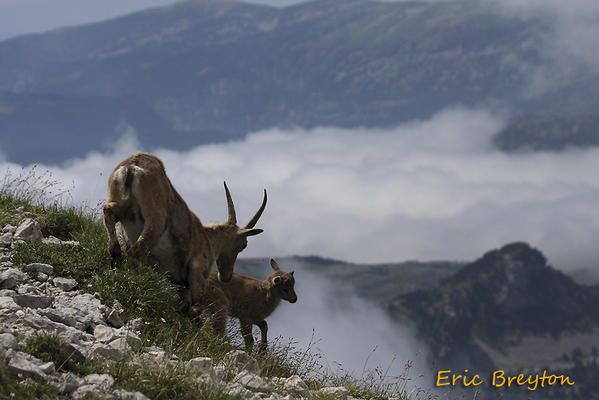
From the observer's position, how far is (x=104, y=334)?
37.7 feet

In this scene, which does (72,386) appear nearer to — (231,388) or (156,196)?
(231,388)

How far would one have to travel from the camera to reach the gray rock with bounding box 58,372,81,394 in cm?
926

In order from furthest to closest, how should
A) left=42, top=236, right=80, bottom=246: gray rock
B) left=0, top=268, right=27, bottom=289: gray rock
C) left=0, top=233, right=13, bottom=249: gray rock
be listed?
left=42, top=236, right=80, bottom=246: gray rock < left=0, top=233, right=13, bottom=249: gray rock < left=0, top=268, right=27, bottom=289: gray rock

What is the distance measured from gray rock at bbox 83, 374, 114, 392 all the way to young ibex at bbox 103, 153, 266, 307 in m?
4.63

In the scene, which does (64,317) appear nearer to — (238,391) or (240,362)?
(240,362)

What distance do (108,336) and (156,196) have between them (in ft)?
12.6

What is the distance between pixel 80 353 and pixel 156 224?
193 inches

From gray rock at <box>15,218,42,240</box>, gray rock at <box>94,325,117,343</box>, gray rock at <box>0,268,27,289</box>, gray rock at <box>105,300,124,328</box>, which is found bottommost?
gray rock at <box>94,325,117,343</box>

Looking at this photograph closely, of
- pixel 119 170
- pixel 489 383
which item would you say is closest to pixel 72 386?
pixel 119 170

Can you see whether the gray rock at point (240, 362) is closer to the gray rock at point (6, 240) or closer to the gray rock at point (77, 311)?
the gray rock at point (77, 311)

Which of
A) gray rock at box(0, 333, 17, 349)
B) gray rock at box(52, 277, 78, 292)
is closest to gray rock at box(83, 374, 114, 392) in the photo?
gray rock at box(0, 333, 17, 349)

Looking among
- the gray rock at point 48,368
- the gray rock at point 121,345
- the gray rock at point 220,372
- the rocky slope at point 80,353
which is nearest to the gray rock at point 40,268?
the rocky slope at point 80,353

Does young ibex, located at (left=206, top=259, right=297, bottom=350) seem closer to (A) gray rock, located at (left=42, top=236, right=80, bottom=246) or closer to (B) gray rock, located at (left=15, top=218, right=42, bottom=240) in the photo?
(A) gray rock, located at (left=42, top=236, right=80, bottom=246)

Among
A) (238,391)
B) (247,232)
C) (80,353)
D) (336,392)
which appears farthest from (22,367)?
(247,232)
